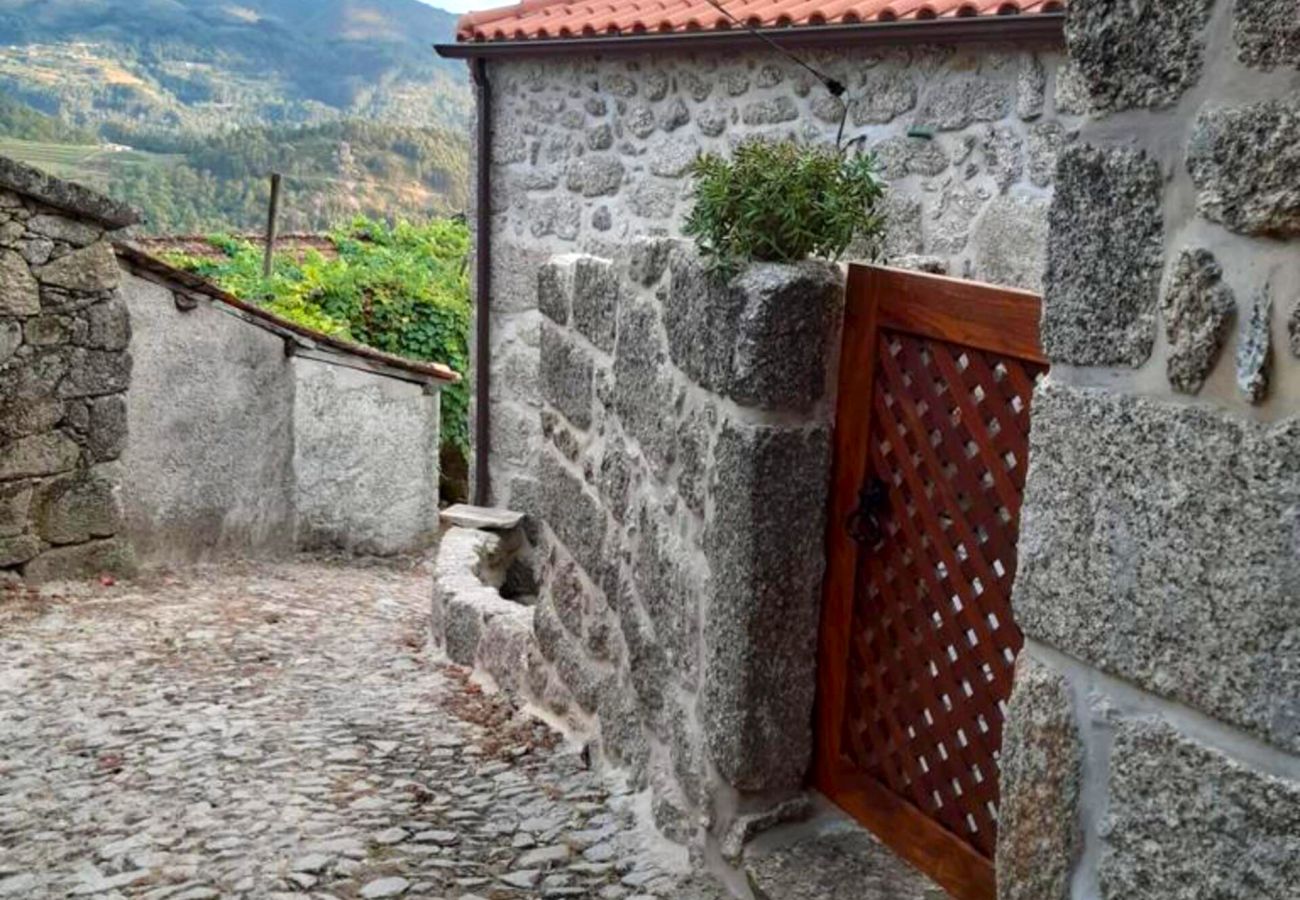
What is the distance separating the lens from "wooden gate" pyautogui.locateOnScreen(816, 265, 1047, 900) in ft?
7.37

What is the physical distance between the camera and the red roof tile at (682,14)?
5008 millimetres

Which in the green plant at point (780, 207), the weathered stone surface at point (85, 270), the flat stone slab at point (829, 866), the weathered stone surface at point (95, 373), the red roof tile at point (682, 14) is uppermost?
the red roof tile at point (682, 14)

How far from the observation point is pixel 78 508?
668 cm

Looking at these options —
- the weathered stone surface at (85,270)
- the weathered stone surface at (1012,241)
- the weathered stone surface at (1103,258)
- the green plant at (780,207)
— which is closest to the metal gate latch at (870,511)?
the green plant at (780,207)

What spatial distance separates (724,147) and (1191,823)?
17.2 feet

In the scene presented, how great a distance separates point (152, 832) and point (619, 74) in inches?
185

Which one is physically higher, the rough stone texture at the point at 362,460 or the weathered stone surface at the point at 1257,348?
the weathered stone surface at the point at 1257,348

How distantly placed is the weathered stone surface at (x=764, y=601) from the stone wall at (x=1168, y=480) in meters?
0.97

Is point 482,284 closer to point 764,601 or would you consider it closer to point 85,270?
point 85,270

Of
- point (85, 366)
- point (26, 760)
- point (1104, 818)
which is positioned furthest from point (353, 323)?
point (1104, 818)

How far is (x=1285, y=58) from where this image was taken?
133cm

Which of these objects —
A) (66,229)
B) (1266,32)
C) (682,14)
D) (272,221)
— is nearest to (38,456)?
(66,229)

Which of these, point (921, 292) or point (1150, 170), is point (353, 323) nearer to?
point (921, 292)

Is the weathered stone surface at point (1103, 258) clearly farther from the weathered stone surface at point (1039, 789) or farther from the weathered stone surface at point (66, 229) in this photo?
the weathered stone surface at point (66, 229)
